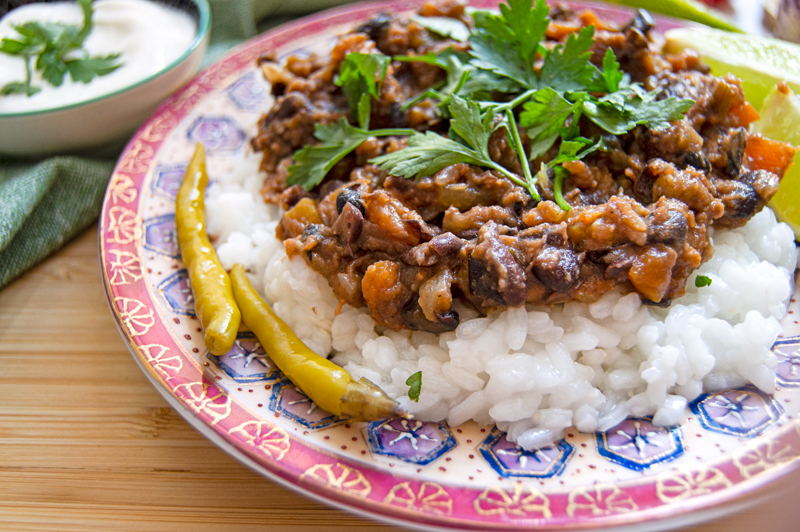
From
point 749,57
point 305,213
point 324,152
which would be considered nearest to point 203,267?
point 305,213

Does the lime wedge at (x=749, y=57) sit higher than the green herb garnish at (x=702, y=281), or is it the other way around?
the lime wedge at (x=749, y=57)

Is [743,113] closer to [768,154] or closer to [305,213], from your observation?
[768,154]

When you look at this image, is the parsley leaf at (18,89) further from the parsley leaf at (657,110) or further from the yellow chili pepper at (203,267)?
the parsley leaf at (657,110)

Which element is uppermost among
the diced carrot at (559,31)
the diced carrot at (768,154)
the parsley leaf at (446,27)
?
the diced carrot at (559,31)

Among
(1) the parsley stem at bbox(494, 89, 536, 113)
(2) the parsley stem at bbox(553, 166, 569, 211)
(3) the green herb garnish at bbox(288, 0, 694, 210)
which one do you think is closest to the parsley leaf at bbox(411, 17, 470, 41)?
(3) the green herb garnish at bbox(288, 0, 694, 210)

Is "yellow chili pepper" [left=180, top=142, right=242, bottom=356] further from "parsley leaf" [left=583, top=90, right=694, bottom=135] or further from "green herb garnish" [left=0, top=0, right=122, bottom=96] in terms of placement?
"parsley leaf" [left=583, top=90, right=694, bottom=135]

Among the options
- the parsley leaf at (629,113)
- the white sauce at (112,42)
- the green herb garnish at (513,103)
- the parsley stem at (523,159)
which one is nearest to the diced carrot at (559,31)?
the green herb garnish at (513,103)

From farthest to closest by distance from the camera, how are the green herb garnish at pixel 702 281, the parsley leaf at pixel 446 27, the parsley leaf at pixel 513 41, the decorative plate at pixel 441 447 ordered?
the parsley leaf at pixel 446 27 < the parsley leaf at pixel 513 41 < the green herb garnish at pixel 702 281 < the decorative plate at pixel 441 447
